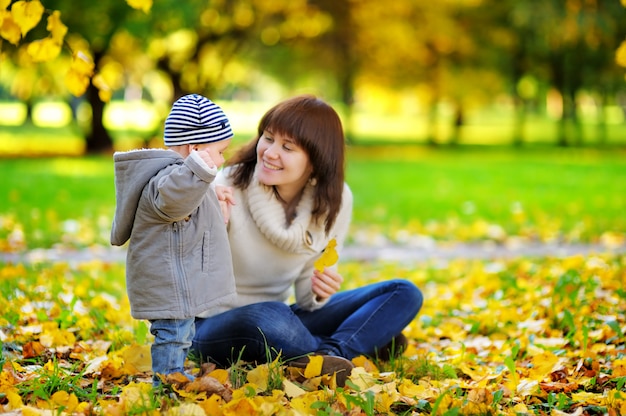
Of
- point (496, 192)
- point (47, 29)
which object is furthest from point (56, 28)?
point (496, 192)

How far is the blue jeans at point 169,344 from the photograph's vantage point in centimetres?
273

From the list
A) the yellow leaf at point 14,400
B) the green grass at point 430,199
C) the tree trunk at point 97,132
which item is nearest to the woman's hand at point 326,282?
the yellow leaf at point 14,400

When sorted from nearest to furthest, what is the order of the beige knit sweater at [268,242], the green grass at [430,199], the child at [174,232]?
1. the child at [174,232]
2. the beige knit sweater at [268,242]
3. the green grass at [430,199]

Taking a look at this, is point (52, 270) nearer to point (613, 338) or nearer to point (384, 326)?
point (384, 326)

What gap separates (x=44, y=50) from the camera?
133 inches

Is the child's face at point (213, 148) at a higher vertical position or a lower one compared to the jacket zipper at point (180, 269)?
higher

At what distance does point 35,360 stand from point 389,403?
1513 mm

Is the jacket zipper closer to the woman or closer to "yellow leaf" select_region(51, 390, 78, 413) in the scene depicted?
→ "yellow leaf" select_region(51, 390, 78, 413)

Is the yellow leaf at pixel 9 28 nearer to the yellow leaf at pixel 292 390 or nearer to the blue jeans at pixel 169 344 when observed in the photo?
the blue jeans at pixel 169 344

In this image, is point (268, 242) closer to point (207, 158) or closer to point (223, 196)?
point (223, 196)

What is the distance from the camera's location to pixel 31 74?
816 inches

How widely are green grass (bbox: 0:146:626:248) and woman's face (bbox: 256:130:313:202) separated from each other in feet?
13.8

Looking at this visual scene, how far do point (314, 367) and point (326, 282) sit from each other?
569 mm

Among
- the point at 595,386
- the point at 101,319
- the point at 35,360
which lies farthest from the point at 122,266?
the point at 595,386
